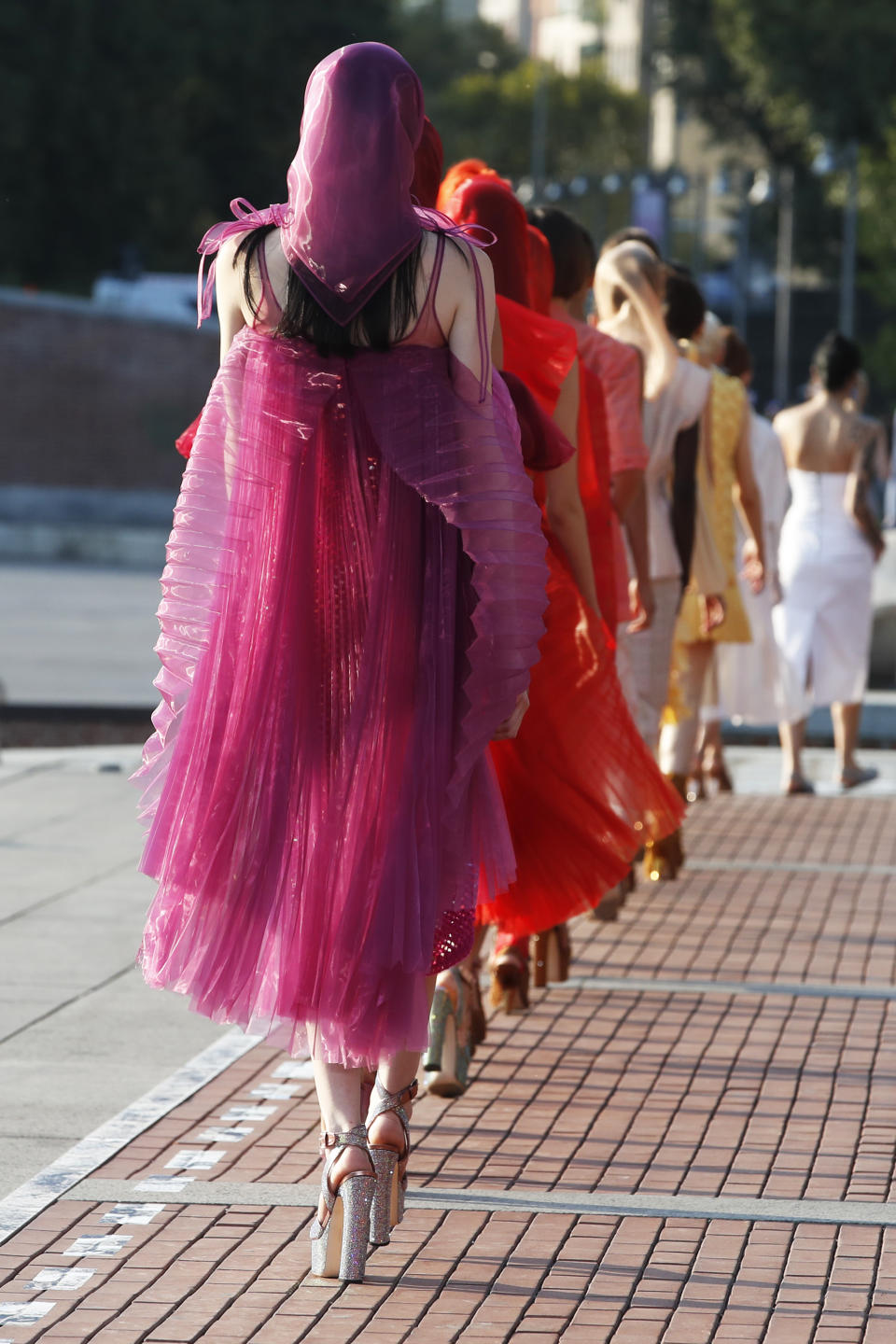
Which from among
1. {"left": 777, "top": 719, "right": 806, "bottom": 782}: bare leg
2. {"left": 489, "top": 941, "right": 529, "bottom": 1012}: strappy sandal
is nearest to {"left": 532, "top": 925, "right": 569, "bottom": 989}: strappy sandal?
{"left": 489, "top": 941, "right": 529, "bottom": 1012}: strappy sandal

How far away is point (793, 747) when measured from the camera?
1016 cm

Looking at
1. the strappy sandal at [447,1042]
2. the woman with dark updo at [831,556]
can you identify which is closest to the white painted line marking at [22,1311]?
the strappy sandal at [447,1042]

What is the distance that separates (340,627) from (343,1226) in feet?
3.17

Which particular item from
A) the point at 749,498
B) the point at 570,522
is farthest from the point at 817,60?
the point at 570,522

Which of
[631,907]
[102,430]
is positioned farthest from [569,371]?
[102,430]

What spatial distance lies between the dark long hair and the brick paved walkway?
59.6 inches

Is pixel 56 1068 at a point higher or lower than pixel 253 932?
lower

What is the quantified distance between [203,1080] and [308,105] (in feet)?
7.39

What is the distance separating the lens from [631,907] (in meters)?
7.34

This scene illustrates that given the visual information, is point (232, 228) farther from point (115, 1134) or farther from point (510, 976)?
point (510, 976)

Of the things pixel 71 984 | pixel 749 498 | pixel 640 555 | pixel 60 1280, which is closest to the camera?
pixel 60 1280

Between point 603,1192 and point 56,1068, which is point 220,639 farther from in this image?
point 56,1068

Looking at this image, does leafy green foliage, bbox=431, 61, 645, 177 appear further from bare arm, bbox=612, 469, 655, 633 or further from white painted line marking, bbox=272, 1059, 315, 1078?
white painted line marking, bbox=272, 1059, 315, 1078

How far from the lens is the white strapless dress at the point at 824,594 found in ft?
34.2
